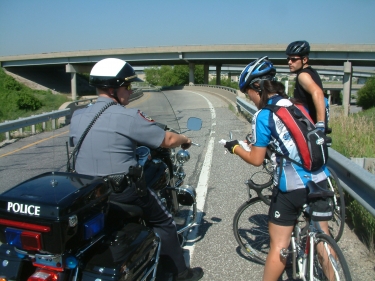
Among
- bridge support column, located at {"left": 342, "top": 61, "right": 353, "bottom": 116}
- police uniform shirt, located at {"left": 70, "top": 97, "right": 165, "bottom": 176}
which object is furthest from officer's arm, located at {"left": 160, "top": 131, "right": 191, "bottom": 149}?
bridge support column, located at {"left": 342, "top": 61, "right": 353, "bottom": 116}

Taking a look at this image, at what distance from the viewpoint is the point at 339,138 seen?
7.26m

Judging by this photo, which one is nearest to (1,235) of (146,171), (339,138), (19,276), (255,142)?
(19,276)

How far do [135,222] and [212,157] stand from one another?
553 centimetres

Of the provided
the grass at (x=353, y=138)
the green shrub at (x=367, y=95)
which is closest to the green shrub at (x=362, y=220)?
the grass at (x=353, y=138)

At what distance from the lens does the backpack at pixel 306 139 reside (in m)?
2.82

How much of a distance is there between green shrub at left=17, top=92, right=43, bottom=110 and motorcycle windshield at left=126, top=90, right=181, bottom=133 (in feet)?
149

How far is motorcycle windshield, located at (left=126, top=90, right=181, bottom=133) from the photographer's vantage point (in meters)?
4.41

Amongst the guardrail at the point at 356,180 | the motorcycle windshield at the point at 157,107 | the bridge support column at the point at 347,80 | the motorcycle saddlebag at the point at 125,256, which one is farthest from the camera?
the bridge support column at the point at 347,80

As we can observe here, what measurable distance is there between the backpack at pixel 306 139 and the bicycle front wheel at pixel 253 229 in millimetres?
1039

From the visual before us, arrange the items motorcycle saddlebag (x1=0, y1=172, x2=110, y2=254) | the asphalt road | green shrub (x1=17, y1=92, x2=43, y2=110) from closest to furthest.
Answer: motorcycle saddlebag (x1=0, y1=172, x2=110, y2=254)
the asphalt road
green shrub (x1=17, y1=92, x2=43, y2=110)

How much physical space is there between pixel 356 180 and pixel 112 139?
105 inches

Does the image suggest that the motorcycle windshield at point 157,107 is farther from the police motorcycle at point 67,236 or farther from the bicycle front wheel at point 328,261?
the bicycle front wheel at point 328,261

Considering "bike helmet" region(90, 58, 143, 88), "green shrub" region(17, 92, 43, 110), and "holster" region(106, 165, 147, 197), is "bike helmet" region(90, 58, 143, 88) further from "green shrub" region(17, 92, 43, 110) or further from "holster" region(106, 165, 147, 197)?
"green shrub" region(17, 92, 43, 110)

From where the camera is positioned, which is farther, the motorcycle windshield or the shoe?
the motorcycle windshield
